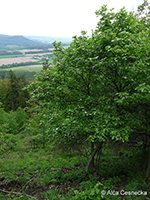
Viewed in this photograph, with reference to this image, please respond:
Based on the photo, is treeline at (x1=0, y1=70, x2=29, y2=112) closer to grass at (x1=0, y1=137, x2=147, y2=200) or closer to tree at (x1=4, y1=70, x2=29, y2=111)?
tree at (x1=4, y1=70, x2=29, y2=111)

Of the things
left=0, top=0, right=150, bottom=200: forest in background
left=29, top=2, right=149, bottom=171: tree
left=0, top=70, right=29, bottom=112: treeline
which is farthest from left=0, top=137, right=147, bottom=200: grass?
left=0, top=70, right=29, bottom=112: treeline

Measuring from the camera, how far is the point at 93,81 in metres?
6.62

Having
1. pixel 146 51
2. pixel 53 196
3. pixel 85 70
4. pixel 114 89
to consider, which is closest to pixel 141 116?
pixel 114 89

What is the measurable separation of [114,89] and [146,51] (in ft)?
7.82

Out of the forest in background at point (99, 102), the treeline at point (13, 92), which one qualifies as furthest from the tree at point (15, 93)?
the forest in background at point (99, 102)

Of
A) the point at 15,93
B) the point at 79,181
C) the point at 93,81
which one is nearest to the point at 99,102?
the point at 93,81

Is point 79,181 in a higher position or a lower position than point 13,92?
lower

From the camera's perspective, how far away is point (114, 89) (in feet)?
21.8

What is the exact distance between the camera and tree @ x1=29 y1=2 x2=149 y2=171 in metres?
5.41

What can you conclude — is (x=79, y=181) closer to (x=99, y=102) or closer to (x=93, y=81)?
(x=99, y=102)

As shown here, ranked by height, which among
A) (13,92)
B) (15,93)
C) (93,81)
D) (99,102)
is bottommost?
(15,93)

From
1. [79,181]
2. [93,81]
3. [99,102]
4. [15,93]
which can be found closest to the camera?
[99,102]

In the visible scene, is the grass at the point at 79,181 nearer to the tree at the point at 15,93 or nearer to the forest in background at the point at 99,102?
the forest in background at the point at 99,102

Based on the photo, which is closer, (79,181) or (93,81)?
(93,81)
